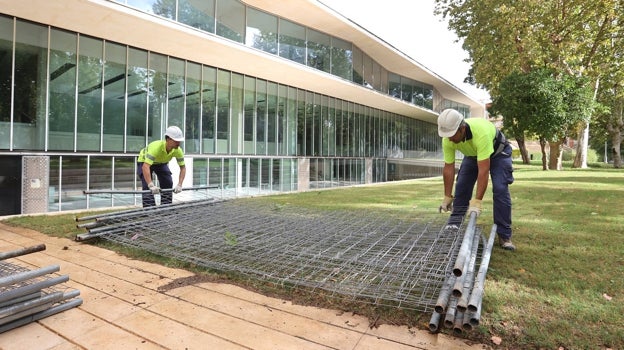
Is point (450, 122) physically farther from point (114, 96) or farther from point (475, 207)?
point (114, 96)

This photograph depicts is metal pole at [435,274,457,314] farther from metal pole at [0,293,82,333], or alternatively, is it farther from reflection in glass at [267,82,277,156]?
reflection in glass at [267,82,277,156]

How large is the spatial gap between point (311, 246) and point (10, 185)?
866 centimetres

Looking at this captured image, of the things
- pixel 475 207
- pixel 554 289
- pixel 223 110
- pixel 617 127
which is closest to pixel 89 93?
pixel 223 110

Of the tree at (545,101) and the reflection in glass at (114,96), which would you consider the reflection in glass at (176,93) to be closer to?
the reflection in glass at (114,96)

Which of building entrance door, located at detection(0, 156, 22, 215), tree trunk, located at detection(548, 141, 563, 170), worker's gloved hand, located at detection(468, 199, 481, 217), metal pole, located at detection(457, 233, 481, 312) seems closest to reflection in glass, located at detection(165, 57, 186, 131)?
building entrance door, located at detection(0, 156, 22, 215)

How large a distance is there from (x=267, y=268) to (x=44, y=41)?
31.9 feet

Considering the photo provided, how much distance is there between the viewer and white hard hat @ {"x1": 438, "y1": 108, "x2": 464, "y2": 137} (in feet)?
12.4

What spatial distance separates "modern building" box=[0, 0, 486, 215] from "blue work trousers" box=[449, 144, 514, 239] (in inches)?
342

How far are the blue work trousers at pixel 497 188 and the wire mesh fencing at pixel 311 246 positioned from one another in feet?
1.56

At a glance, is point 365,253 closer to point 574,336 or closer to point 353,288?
point 353,288

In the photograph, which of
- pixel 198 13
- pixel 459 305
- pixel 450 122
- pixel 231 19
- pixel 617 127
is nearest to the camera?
pixel 459 305

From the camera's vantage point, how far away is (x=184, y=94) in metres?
12.3

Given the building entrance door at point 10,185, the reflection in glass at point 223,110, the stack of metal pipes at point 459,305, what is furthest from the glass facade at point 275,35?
the stack of metal pipes at point 459,305

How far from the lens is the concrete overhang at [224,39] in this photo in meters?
8.63
